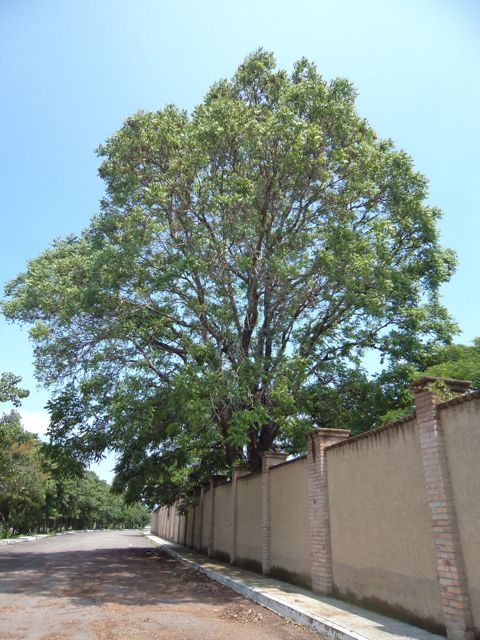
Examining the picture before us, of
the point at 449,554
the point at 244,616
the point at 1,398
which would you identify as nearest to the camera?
the point at 449,554

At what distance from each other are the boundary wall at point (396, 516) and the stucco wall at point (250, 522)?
1356 millimetres

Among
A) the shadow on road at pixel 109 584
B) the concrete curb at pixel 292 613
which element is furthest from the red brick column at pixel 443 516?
the shadow on road at pixel 109 584

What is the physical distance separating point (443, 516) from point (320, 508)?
13.3 ft

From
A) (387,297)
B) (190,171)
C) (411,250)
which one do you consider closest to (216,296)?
(190,171)

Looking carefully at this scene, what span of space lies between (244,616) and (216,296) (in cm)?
940

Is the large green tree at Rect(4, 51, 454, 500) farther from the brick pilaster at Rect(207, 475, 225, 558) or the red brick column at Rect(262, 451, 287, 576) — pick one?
the brick pilaster at Rect(207, 475, 225, 558)

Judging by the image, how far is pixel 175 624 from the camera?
7555mm

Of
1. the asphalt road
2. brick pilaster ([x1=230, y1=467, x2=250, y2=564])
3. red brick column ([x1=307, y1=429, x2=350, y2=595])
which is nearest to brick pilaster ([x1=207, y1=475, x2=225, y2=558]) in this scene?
brick pilaster ([x1=230, y1=467, x2=250, y2=564])

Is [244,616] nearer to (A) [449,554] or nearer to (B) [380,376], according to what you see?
(A) [449,554]

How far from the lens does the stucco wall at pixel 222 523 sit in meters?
18.3

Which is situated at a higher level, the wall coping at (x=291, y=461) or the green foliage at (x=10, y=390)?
the green foliage at (x=10, y=390)

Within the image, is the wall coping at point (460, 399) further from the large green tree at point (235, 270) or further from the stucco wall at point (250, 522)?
the stucco wall at point (250, 522)

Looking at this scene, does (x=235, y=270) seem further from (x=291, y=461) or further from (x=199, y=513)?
(x=199, y=513)

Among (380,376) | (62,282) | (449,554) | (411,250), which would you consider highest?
(411,250)
